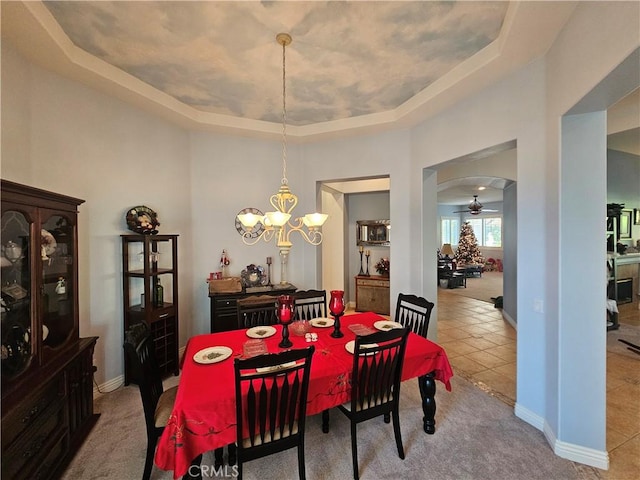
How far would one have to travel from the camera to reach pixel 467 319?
550 centimetres

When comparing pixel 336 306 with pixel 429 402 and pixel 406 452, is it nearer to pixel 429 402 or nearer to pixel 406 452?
pixel 429 402

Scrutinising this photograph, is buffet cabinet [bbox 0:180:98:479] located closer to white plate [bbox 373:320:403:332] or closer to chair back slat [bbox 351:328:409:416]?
chair back slat [bbox 351:328:409:416]

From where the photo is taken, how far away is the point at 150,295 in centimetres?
304

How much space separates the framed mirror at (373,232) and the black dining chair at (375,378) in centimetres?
417

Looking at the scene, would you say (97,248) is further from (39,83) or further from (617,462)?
(617,462)

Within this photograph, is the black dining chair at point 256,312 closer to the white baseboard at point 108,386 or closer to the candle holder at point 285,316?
the candle holder at point 285,316

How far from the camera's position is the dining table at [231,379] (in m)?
1.48

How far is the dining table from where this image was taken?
1.48m

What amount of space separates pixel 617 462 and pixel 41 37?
5.35m

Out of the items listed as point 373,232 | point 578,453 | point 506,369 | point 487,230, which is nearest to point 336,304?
point 578,453

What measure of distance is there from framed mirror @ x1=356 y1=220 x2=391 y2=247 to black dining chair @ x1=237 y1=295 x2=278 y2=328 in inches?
142

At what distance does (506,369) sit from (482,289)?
5.72 m

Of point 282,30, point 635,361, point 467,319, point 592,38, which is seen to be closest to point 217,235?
point 282,30

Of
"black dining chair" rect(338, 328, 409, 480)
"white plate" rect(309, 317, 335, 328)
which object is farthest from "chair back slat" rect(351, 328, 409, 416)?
"white plate" rect(309, 317, 335, 328)
